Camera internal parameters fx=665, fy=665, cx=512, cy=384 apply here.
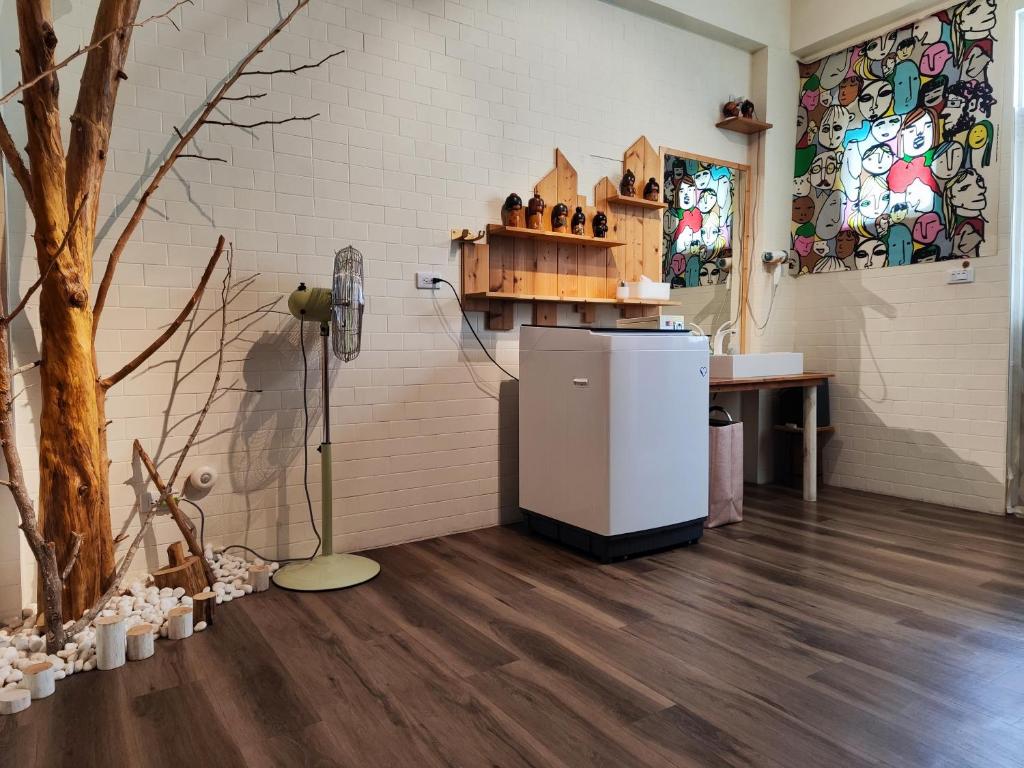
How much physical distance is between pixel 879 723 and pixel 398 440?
2.24 meters

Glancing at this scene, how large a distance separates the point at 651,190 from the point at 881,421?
6.92 ft

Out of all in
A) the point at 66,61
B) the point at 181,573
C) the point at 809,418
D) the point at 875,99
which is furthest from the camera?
the point at 875,99

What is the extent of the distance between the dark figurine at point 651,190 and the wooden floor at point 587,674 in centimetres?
217

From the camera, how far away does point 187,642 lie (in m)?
2.18

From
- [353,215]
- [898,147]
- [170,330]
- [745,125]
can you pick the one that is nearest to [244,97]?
[353,215]

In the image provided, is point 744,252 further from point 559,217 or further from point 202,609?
point 202,609

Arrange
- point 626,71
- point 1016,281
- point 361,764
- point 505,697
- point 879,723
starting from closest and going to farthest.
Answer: point 361,764 < point 879,723 < point 505,697 < point 1016,281 < point 626,71

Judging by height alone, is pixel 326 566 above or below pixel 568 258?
below

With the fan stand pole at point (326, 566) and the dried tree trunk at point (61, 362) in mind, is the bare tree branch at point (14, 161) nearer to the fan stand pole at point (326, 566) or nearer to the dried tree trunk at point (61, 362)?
the dried tree trunk at point (61, 362)

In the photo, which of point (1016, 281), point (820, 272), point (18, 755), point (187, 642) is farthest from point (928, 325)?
point (18, 755)

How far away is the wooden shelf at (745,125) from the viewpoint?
4.34 meters

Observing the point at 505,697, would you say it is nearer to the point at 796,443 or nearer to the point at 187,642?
the point at 187,642

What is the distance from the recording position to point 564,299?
3.63 meters

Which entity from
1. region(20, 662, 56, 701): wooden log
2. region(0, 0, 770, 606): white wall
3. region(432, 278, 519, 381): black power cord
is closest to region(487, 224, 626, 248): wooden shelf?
region(0, 0, 770, 606): white wall
